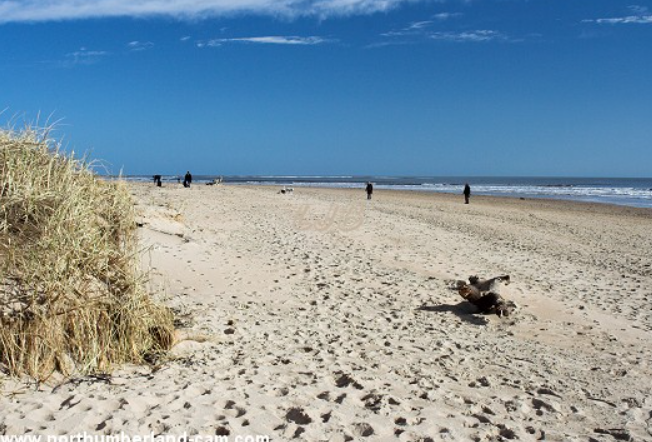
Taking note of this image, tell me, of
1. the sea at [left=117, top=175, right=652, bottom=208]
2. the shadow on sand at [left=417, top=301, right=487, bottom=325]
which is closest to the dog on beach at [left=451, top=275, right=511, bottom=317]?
the shadow on sand at [left=417, top=301, right=487, bottom=325]

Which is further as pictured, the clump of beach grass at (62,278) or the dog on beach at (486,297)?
the dog on beach at (486,297)

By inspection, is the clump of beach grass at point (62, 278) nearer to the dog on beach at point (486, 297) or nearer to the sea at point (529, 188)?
the dog on beach at point (486, 297)

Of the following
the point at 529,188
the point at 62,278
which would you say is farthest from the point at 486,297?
the point at 529,188

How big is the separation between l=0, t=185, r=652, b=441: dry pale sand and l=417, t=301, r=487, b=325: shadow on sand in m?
0.04

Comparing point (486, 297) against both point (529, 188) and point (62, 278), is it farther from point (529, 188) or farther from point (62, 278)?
point (529, 188)

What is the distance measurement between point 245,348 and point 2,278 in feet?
8.36

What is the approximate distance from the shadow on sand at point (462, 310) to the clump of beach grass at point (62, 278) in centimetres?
423

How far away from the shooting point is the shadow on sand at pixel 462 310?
7.65 m

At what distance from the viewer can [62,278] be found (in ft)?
15.3

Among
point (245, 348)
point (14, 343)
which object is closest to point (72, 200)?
point (14, 343)

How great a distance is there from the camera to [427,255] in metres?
12.9

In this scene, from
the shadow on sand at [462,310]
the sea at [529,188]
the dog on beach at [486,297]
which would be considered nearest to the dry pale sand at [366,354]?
the shadow on sand at [462,310]

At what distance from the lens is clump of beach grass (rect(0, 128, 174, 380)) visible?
176 inches

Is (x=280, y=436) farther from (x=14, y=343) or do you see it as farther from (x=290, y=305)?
(x=290, y=305)
